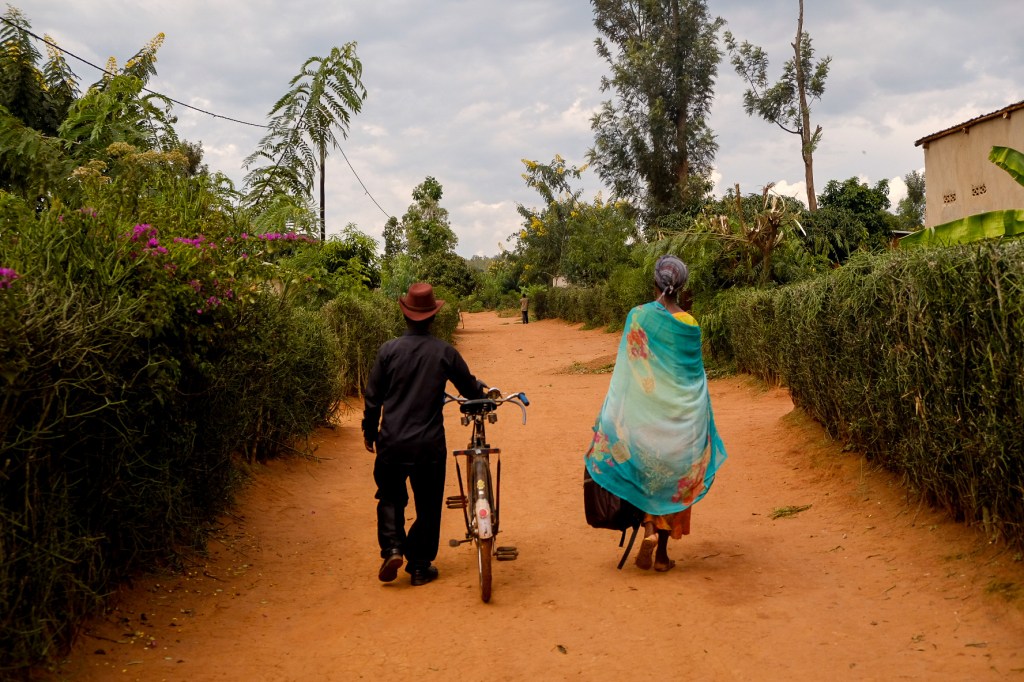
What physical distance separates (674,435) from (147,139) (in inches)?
370

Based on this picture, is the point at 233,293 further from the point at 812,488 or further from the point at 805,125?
the point at 805,125

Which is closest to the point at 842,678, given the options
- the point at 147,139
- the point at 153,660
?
the point at 153,660

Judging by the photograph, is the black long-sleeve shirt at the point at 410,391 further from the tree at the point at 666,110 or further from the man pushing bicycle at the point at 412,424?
the tree at the point at 666,110

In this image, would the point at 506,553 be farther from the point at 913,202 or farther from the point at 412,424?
the point at 913,202

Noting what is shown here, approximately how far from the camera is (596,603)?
5.19 metres

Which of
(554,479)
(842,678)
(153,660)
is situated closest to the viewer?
(842,678)

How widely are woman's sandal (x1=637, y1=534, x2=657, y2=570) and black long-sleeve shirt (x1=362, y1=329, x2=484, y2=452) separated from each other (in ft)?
4.77

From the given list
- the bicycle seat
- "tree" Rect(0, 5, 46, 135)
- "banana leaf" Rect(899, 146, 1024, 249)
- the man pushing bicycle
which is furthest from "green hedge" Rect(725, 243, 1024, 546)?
"tree" Rect(0, 5, 46, 135)

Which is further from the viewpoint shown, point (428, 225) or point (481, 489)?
point (428, 225)

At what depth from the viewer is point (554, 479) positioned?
31.4 feet

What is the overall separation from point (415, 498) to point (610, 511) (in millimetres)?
1294

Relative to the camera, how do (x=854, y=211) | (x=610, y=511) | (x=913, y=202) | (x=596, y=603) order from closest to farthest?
(x=596, y=603)
(x=610, y=511)
(x=854, y=211)
(x=913, y=202)

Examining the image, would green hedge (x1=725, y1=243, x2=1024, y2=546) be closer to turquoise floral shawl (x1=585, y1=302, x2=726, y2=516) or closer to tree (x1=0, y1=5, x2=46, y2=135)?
turquoise floral shawl (x1=585, y1=302, x2=726, y2=516)

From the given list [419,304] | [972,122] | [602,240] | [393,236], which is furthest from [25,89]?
[393,236]
